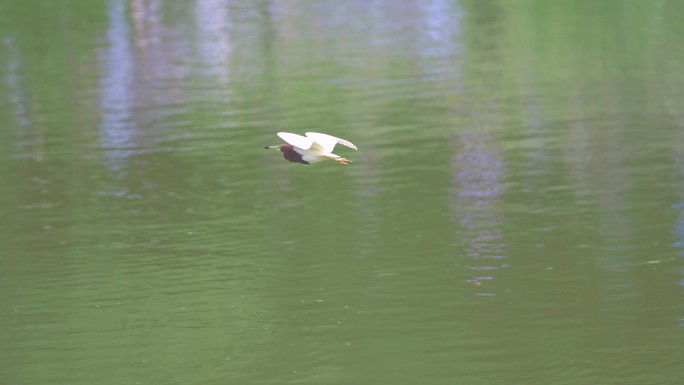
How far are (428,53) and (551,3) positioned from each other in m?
15.1

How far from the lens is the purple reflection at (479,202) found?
2233 centimetres

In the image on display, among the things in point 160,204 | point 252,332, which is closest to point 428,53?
point 160,204

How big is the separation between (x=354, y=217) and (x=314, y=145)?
34.0ft

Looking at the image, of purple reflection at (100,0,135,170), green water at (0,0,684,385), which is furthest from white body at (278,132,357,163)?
purple reflection at (100,0,135,170)

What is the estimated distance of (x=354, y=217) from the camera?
83.5 feet

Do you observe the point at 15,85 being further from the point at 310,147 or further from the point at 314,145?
the point at 310,147

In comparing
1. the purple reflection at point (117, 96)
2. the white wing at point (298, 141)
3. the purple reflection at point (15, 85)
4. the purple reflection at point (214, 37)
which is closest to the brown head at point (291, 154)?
the white wing at point (298, 141)

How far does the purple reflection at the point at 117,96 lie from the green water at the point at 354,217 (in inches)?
6.3

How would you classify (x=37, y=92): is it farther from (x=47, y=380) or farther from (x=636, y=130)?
(x=47, y=380)

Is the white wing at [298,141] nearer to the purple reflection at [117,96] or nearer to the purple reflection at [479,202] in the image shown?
the purple reflection at [479,202]

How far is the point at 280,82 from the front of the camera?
42.2 m

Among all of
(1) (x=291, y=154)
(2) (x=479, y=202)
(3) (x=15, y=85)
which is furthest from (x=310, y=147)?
(3) (x=15, y=85)

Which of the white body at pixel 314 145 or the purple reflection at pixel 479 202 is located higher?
the white body at pixel 314 145

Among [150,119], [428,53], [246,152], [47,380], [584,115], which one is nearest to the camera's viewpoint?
[47,380]
